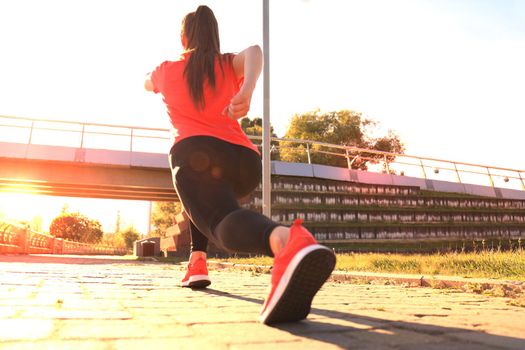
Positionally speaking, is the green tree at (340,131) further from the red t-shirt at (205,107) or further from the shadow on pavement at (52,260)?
the red t-shirt at (205,107)

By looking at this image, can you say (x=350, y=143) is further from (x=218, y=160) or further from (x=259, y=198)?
(x=218, y=160)

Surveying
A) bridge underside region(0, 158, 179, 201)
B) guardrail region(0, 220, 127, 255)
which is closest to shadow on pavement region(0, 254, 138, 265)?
bridge underside region(0, 158, 179, 201)

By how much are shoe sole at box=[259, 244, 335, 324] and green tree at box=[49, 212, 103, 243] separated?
230 ft

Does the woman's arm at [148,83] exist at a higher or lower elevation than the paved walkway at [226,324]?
higher

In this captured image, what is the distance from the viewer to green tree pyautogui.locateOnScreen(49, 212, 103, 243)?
65625mm

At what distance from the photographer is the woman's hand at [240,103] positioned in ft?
7.76

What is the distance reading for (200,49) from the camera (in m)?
2.83

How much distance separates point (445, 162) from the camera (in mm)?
25109

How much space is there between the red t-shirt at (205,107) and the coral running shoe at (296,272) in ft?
2.96

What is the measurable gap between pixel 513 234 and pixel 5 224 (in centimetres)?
2740

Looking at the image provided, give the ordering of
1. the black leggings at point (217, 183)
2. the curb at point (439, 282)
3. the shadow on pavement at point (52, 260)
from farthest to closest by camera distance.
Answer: the shadow on pavement at point (52, 260)
the curb at point (439, 282)
the black leggings at point (217, 183)

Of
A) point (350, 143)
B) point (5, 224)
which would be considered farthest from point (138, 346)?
point (350, 143)

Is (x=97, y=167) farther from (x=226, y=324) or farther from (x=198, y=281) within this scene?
(x=226, y=324)

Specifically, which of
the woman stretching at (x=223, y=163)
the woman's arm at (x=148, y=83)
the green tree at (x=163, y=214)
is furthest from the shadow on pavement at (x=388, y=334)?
the green tree at (x=163, y=214)
